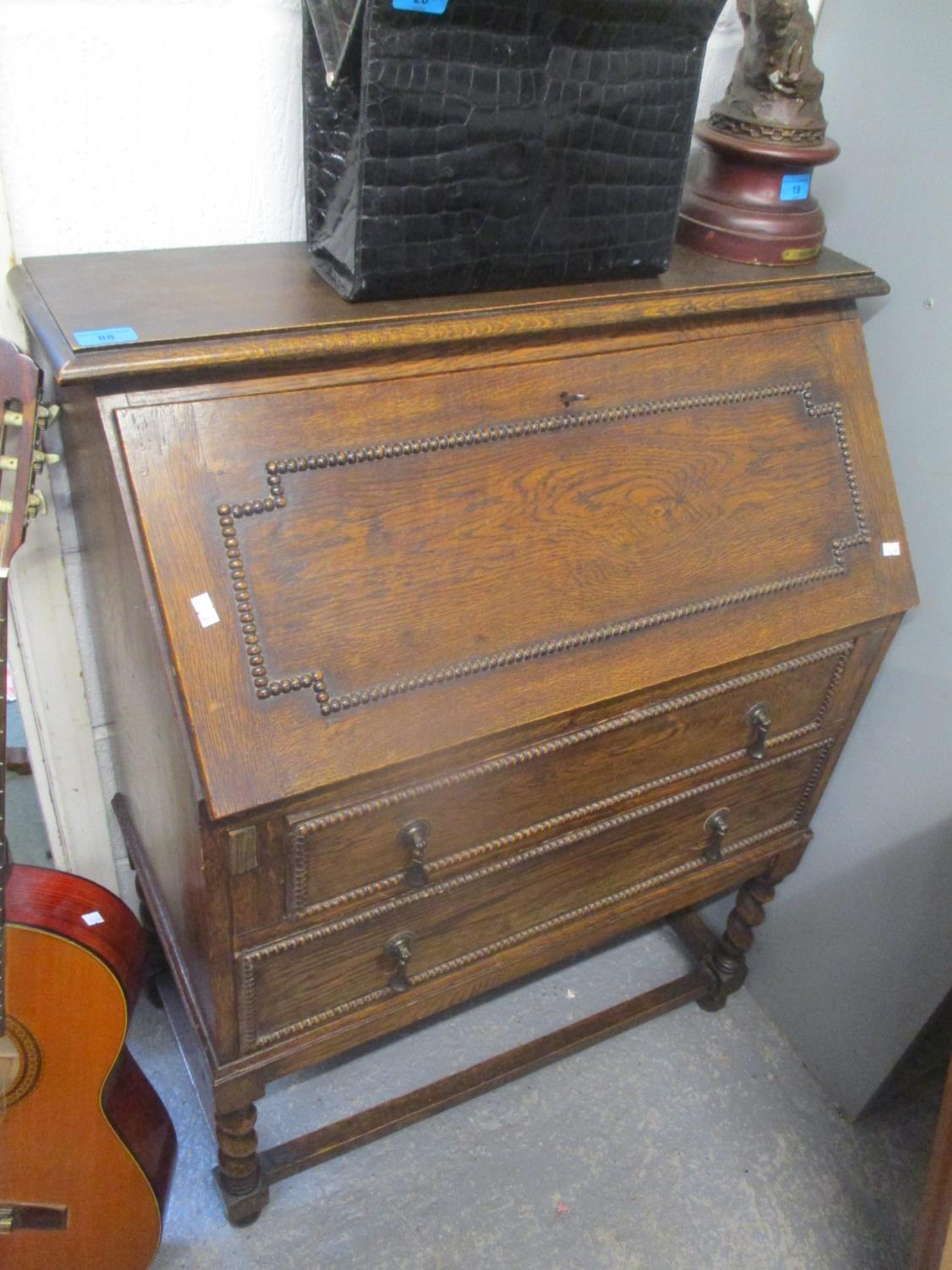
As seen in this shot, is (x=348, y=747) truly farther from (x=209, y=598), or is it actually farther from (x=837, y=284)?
(x=837, y=284)

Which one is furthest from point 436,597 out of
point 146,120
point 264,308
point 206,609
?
point 146,120

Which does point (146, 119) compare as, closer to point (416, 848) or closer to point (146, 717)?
point (146, 717)

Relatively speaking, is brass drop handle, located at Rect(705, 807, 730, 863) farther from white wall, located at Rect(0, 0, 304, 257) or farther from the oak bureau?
white wall, located at Rect(0, 0, 304, 257)

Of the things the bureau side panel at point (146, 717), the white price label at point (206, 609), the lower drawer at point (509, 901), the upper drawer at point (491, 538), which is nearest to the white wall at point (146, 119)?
the bureau side panel at point (146, 717)

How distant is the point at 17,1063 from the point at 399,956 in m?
0.43

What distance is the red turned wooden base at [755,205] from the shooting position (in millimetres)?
1188

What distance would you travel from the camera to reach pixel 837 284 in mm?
1216

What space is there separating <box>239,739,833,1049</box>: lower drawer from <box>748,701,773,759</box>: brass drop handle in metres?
0.04

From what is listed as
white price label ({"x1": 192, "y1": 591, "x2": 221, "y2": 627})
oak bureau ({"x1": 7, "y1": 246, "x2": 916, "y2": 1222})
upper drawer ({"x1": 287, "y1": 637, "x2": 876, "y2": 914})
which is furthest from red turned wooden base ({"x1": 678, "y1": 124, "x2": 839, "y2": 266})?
white price label ({"x1": 192, "y1": 591, "x2": 221, "y2": 627})

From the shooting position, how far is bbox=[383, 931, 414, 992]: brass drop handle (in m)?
1.11

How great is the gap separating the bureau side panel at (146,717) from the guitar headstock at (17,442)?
5 centimetres

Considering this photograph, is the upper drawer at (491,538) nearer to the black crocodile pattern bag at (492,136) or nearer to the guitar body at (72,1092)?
the black crocodile pattern bag at (492,136)

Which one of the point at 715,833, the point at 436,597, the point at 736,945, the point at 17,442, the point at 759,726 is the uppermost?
the point at 17,442

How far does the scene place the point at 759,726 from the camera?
4.06ft
